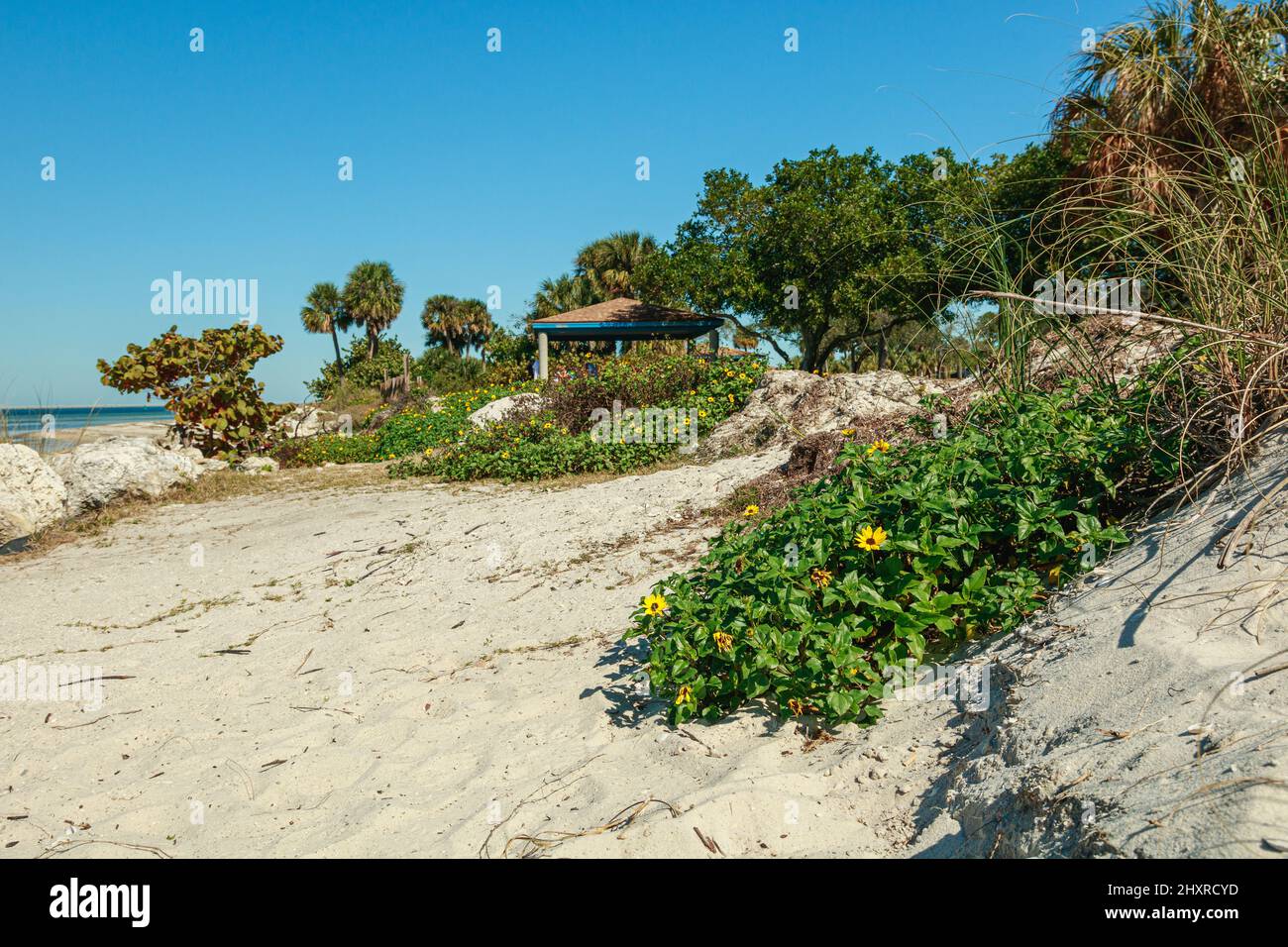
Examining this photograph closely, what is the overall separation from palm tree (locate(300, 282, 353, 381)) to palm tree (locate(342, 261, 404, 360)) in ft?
1.73

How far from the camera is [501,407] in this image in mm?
14234

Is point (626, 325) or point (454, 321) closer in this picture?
point (626, 325)

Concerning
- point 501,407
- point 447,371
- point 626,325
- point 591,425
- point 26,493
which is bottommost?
point 26,493

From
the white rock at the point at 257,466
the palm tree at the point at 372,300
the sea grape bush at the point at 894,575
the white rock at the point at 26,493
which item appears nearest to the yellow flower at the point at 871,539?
the sea grape bush at the point at 894,575

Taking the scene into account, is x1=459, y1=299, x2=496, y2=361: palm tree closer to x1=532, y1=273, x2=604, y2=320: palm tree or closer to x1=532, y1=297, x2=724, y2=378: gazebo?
x1=532, y1=273, x2=604, y2=320: palm tree

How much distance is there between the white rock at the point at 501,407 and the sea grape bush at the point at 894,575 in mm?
9812

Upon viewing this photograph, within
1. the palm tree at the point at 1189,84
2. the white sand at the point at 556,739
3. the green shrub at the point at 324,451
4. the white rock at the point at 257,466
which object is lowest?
the white sand at the point at 556,739

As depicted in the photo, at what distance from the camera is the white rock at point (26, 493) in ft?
27.0

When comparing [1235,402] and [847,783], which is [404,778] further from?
[1235,402]

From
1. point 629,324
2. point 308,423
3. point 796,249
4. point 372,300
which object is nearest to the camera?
point 308,423

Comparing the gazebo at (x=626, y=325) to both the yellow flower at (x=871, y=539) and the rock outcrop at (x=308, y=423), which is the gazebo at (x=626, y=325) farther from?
the yellow flower at (x=871, y=539)

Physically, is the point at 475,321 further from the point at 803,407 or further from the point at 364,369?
the point at 803,407

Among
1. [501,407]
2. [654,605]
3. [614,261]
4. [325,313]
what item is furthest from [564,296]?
[654,605]

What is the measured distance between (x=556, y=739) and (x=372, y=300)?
47303mm
